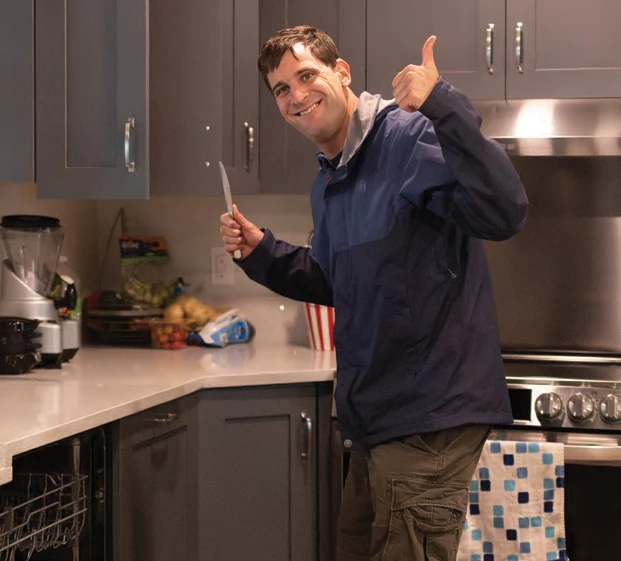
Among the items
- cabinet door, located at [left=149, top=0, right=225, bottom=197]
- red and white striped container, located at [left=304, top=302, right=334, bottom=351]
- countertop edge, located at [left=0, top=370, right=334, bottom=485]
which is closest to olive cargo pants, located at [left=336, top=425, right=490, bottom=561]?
countertop edge, located at [left=0, top=370, right=334, bottom=485]

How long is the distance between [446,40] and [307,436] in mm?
1238

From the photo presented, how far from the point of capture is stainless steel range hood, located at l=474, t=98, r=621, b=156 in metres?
2.98

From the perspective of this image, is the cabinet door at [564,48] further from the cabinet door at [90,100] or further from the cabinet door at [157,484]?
the cabinet door at [157,484]

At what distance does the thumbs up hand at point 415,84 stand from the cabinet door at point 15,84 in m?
1.36

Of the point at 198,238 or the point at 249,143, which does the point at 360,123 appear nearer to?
the point at 249,143

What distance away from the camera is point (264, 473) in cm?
271

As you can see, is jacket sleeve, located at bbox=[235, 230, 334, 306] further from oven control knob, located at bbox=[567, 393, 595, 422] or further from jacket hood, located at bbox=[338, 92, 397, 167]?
oven control knob, located at bbox=[567, 393, 595, 422]

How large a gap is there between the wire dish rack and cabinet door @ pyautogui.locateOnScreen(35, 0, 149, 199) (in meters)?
0.88

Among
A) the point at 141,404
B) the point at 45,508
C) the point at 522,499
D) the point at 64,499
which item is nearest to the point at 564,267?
the point at 522,499

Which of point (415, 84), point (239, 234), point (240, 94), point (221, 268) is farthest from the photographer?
point (221, 268)

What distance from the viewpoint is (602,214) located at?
3.28 metres

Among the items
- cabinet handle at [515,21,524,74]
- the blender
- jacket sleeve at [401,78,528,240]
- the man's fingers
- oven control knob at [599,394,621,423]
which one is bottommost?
oven control knob at [599,394,621,423]

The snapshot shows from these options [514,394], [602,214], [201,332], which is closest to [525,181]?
[602,214]

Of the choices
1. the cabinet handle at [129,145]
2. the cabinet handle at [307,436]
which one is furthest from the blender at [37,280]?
the cabinet handle at [307,436]
